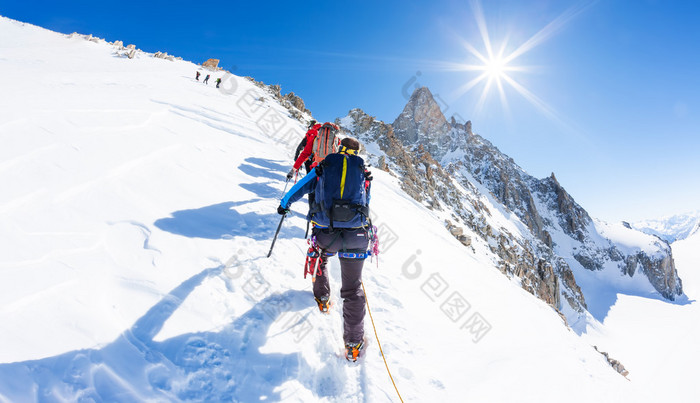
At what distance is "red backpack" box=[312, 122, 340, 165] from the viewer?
6.40m

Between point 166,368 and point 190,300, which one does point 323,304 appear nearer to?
point 190,300

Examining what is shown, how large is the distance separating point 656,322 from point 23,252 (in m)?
156

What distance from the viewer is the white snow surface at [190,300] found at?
2406 millimetres

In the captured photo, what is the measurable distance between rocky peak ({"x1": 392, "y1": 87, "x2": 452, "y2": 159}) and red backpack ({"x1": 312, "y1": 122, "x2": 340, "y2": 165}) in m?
140

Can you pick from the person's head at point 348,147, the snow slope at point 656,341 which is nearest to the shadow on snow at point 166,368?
the person's head at point 348,147

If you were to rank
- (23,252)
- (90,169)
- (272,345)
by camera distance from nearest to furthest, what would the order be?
(23,252) < (272,345) < (90,169)

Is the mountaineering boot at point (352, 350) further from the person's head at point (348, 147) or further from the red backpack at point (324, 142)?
the red backpack at point (324, 142)

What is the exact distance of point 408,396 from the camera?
10.9ft

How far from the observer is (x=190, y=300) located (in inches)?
126

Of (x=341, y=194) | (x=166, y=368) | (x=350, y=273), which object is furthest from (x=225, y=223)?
(x=166, y=368)

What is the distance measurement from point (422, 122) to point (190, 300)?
498 ft

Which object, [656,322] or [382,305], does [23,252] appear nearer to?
[382,305]

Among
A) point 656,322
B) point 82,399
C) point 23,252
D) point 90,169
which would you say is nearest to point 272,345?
point 82,399

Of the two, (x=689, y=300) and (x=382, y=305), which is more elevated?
(x=689, y=300)
